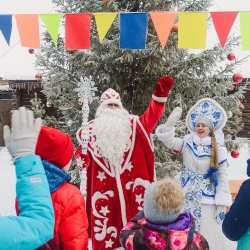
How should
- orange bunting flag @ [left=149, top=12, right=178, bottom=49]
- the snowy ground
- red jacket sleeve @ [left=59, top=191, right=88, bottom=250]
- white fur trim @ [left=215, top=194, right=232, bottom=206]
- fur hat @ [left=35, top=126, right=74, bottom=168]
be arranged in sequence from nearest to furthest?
fur hat @ [left=35, top=126, right=74, bottom=168] → red jacket sleeve @ [left=59, top=191, right=88, bottom=250] → white fur trim @ [left=215, top=194, right=232, bottom=206] → orange bunting flag @ [left=149, top=12, right=178, bottom=49] → the snowy ground

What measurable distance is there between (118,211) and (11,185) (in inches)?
187

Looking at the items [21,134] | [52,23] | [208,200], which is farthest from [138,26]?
[21,134]

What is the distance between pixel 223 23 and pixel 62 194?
282 centimetres

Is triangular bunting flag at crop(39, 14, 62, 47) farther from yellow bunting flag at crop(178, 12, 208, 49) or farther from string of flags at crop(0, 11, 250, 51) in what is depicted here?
yellow bunting flag at crop(178, 12, 208, 49)

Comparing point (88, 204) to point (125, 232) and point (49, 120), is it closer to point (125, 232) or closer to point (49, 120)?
point (125, 232)

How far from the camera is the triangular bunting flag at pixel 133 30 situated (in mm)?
3549

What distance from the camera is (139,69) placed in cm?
532

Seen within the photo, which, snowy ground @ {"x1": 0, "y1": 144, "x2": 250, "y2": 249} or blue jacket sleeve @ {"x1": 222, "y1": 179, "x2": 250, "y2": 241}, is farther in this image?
snowy ground @ {"x1": 0, "y1": 144, "x2": 250, "y2": 249}

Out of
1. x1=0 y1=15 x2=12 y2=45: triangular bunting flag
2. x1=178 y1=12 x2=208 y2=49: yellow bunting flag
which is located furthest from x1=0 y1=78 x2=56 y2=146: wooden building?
x1=178 y1=12 x2=208 y2=49: yellow bunting flag

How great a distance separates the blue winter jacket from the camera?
172cm

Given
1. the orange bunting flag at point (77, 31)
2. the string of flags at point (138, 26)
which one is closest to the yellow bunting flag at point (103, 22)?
the string of flags at point (138, 26)

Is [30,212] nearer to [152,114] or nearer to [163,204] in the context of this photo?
[163,204]

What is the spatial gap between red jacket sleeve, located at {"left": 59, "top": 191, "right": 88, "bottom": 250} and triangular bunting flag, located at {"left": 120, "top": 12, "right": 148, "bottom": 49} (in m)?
2.28

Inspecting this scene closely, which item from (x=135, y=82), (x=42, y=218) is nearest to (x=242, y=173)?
(x=135, y=82)
